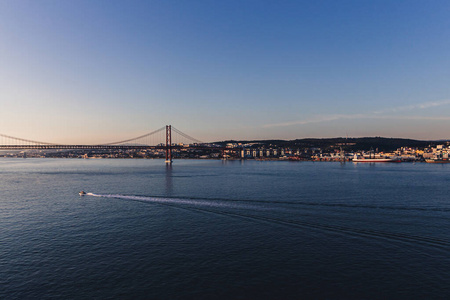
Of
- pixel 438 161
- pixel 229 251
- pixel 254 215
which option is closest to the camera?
pixel 229 251

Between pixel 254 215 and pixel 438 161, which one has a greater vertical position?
pixel 254 215

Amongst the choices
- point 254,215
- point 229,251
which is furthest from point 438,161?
point 229,251

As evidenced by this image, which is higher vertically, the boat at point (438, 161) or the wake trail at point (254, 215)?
the wake trail at point (254, 215)

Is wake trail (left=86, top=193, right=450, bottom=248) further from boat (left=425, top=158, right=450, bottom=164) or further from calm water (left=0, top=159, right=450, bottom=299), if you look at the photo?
boat (left=425, top=158, right=450, bottom=164)

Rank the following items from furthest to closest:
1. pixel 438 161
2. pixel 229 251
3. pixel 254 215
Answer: pixel 438 161 < pixel 254 215 < pixel 229 251

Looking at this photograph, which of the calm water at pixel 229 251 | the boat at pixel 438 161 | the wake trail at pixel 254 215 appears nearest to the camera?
the calm water at pixel 229 251

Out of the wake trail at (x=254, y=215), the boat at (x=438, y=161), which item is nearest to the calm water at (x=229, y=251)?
the wake trail at (x=254, y=215)

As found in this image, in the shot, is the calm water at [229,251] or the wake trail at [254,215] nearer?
the calm water at [229,251]

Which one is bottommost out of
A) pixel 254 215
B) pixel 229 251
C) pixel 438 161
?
pixel 438 161

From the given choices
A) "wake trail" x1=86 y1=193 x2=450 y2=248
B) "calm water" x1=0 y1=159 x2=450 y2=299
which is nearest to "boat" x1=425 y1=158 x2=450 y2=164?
"calm water" x1=0 y1=159 x2=450 y2=299

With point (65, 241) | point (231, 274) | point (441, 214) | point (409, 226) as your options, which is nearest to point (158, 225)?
point (65, 241)

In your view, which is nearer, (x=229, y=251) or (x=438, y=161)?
(x=229, y=251)

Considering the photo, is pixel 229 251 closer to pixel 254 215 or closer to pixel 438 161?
pixel 254 215

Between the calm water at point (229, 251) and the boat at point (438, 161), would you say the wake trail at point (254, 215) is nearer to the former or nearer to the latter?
the calm water at point (229, 251)
